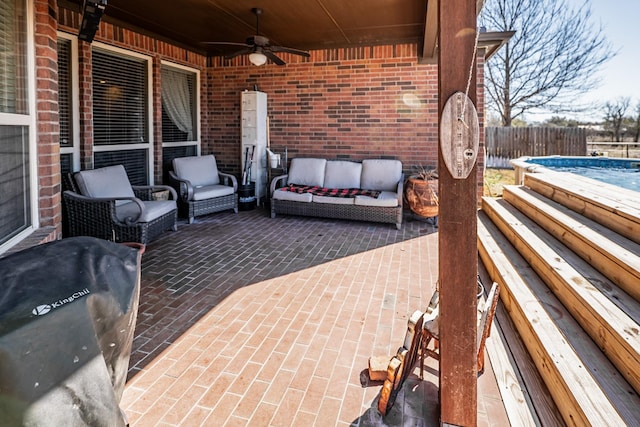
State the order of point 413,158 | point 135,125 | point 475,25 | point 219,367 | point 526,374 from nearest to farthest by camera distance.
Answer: point 475,25
point 526,374
point 219,367
point 135,125
point 413,158

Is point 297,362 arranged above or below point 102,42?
below

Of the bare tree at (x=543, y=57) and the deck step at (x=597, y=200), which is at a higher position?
the bare tree at (x=543, y=57)

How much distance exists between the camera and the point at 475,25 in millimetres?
1550

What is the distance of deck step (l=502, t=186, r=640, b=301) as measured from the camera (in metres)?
2.11

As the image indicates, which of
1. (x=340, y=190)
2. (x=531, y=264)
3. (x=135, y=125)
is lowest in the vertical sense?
(x=531, y=264)

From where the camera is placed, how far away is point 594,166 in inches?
269

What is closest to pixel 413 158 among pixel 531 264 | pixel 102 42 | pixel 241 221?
pixel 241 221

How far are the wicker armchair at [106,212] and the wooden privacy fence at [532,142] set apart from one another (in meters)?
9.37

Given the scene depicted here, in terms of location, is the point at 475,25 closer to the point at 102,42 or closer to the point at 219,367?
the point at 219,367

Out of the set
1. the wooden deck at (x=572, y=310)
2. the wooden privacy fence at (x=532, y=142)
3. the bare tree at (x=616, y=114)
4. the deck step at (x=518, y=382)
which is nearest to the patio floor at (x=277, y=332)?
the deck step at (x=518, y=382)

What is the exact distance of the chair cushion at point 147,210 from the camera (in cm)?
442

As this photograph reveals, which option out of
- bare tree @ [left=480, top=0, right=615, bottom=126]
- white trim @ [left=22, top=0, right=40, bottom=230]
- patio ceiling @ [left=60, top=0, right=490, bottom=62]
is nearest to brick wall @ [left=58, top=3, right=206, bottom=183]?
patio ceiling @ [left=60, top=0, right=490, bottom=62]

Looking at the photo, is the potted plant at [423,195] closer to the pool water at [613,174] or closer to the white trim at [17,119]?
the pool water at [613,174]

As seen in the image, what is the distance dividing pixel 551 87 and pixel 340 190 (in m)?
12.1
